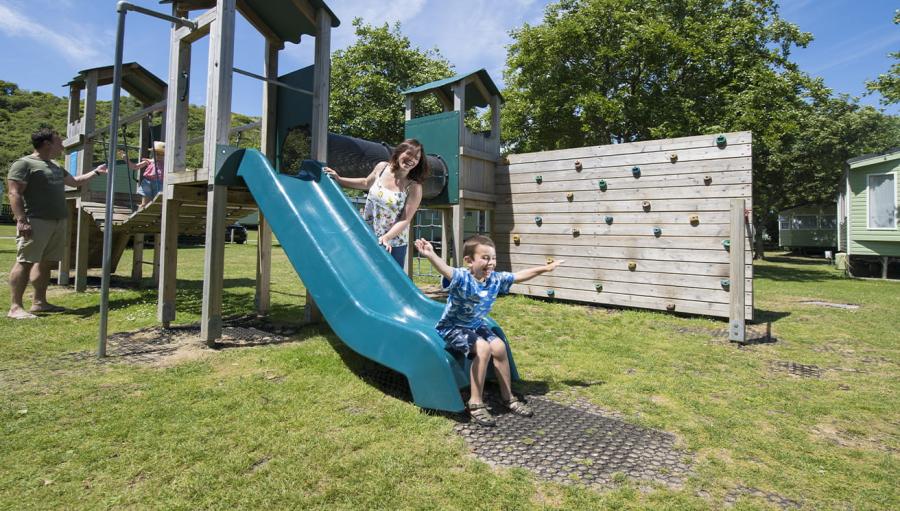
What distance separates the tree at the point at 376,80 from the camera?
26219mm

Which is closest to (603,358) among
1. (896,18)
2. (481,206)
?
(481,206)

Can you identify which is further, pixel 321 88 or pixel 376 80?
pixel 376 80

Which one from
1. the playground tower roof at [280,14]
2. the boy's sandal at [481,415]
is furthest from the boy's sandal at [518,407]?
the playground tower roof at [280,14]

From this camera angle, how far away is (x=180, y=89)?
5723 millimetres

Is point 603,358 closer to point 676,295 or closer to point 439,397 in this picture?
point 439,397

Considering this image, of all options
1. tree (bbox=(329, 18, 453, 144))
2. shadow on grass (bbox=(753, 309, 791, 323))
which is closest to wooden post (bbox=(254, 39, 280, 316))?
shadow on grass (bbox=(753, 309, 791, 323))

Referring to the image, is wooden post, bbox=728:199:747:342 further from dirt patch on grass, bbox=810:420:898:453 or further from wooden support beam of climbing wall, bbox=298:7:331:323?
wooden support beam of climbing wall, bbox=298:7:331:323

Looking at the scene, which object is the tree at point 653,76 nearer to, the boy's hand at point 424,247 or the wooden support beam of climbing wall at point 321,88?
the wooden support beam of climbing wall at point 321,88

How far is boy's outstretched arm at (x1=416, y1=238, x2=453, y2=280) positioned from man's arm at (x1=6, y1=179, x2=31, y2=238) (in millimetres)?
5863

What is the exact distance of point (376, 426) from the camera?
3.02 meters

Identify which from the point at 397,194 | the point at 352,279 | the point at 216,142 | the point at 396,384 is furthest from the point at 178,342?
the point at 397,194

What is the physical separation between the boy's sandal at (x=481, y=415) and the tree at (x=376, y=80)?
79.6 ft

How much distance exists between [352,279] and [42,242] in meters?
4.88

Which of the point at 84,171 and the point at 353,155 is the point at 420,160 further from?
the point at 84,171
